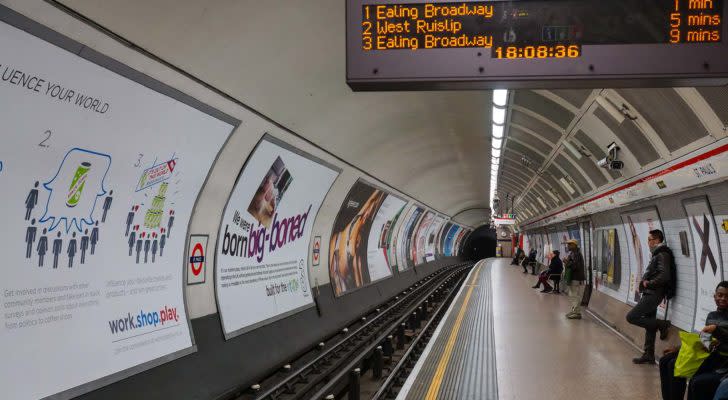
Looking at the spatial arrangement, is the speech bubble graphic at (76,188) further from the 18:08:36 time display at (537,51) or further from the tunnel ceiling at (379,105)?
the 18:08:36 time display at (537,51)

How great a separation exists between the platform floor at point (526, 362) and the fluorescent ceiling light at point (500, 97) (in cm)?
377

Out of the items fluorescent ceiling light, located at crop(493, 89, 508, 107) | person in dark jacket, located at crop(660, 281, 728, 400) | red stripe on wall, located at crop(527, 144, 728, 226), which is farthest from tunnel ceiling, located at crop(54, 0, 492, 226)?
person in dark jacket, located at crop(660, 281, 728, 400)

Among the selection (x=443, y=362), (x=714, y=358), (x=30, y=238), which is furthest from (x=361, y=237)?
(x=30, y=238)

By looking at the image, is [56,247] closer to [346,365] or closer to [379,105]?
[346,365]

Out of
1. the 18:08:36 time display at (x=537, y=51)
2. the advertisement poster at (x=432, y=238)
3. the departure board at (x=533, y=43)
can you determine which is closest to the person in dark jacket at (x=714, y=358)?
the departure board at (x=533, y=43)

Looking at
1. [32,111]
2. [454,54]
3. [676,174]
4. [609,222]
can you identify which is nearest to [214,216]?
[32,111]

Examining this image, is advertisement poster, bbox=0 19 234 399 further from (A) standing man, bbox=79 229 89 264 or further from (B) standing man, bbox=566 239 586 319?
(B) standing man, bbox=566 239 586 319

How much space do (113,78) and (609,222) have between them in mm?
9568

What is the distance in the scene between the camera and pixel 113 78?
4137 millimetres

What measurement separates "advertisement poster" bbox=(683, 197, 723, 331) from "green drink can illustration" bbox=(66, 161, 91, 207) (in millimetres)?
5870

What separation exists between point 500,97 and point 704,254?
3736 millimetres

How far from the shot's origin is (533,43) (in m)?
3.71

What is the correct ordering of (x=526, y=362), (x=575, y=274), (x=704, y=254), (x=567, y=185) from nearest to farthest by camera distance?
1. (x=704, y=254)
2. (x=526, y=362)
3. (x=575, y=274)
4. (x=567, y=185)

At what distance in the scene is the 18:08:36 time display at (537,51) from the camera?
3.67 m
